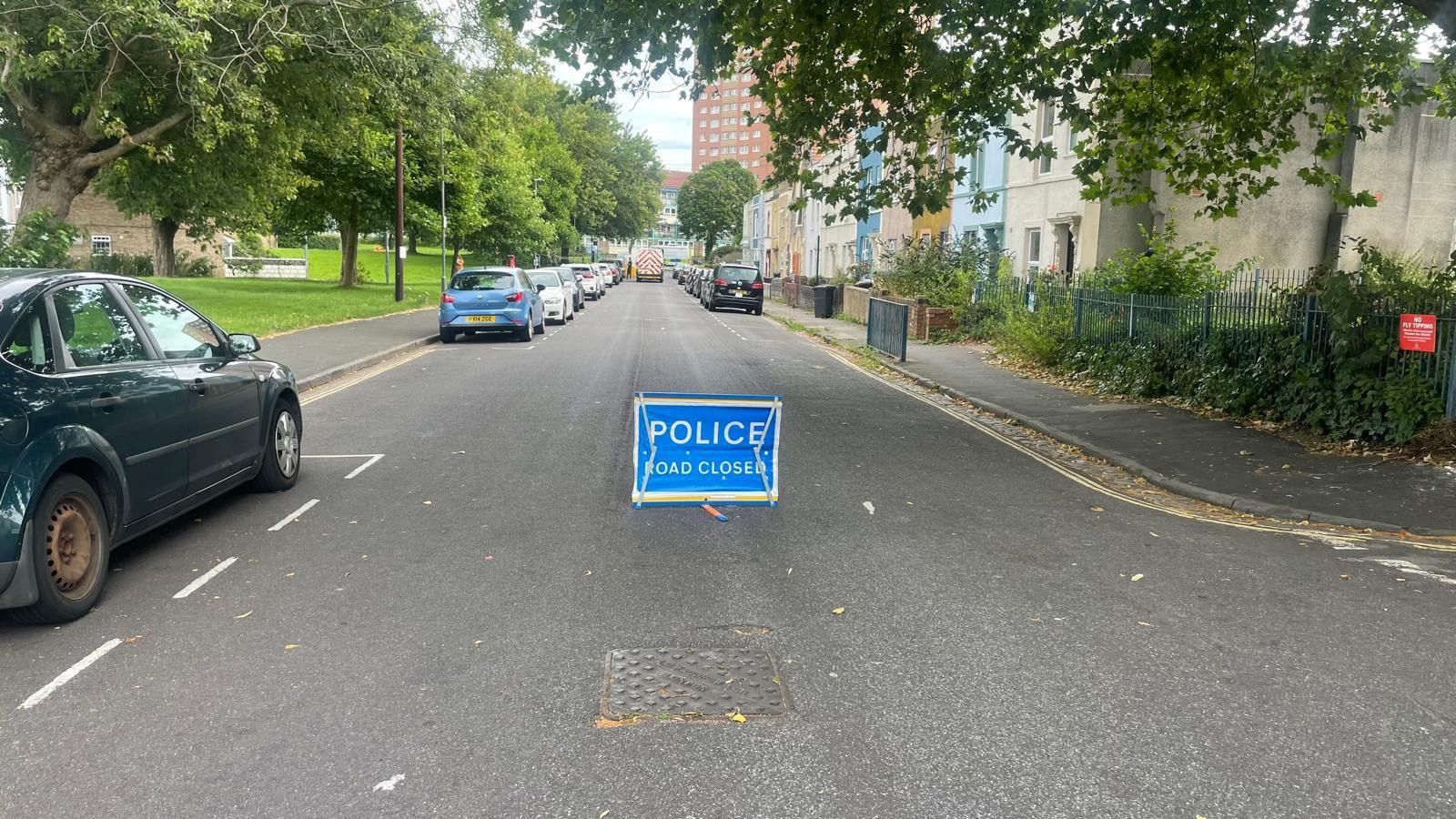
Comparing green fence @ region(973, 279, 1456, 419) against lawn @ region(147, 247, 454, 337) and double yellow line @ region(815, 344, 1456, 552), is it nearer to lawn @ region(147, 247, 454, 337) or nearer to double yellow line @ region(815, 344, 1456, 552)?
double yellow line @ region(815, 344, 1456, 552)

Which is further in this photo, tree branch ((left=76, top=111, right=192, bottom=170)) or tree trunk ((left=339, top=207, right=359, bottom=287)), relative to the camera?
tree trunk ((left=339, top=207, right=359, bottom=287))

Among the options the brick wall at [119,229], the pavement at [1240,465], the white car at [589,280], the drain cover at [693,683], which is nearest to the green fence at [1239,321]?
the pavement at [1240,465]

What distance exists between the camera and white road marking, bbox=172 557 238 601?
5008 mm

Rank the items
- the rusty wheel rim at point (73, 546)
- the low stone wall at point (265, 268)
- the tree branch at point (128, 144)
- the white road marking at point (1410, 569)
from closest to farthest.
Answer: the rusty wheel rim at point (73, 546), the white road marking at point (1410, 569), the tree branch at point (128, 144), the low stone wall at point (265, 268)

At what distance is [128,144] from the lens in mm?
18219

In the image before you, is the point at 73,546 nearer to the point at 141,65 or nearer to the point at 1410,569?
the point at 1410,569

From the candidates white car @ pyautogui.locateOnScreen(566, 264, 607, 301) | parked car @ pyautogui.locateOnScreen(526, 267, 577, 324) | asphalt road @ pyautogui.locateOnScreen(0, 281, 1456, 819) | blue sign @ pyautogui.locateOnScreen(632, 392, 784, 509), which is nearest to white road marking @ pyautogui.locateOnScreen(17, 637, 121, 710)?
asphalt road @ pyautogui.locateOnScreen(0, 281, 1456, 819)

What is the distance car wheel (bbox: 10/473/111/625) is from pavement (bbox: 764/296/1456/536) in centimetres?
742

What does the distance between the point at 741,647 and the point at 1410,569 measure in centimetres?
429

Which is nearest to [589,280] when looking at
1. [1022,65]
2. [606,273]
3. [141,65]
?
[606,273]

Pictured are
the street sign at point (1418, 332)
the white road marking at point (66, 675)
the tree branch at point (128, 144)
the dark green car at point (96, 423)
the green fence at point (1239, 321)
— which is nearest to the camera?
the white road marking at point (66, 675)

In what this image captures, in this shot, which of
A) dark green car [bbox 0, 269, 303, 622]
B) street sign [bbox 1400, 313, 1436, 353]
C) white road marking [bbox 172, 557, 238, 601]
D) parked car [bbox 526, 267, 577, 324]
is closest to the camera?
dark green car [bbox 0, 269, 303, 622]

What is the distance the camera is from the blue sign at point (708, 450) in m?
6.75

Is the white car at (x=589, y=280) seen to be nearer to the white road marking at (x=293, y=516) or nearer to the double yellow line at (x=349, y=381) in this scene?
Result: the double yellow line at (x=349, y=381)
